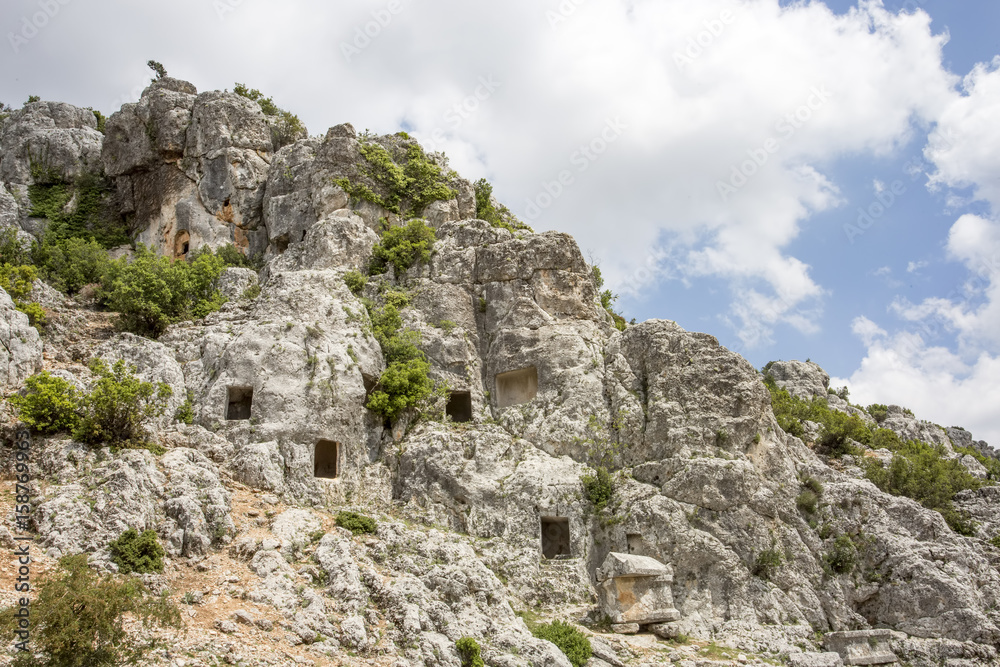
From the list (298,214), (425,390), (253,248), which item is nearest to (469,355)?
(425,390)

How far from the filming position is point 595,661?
20062 millimetres

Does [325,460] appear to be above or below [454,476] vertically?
above

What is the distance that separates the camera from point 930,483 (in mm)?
31719

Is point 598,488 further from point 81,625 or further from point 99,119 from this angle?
point 99,119

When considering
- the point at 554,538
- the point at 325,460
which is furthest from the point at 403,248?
the point at 554,538

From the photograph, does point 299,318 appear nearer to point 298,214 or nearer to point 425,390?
point 425,390

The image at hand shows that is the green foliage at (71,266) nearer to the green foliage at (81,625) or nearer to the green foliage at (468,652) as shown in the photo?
the green foliage at (81,625)

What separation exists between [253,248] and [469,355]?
623 inches

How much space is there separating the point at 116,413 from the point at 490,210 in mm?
24838

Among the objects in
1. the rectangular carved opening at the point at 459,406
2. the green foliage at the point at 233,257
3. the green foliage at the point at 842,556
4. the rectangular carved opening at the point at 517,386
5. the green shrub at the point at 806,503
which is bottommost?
the green foliage at the point at 842,556

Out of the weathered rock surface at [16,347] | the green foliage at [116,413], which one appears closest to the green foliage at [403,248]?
the green foliage at [116,413]

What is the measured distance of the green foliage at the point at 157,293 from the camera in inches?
1148

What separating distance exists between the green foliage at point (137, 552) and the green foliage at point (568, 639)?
10.0m

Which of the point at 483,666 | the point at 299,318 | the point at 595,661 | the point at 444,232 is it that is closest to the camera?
the point at 483,666
